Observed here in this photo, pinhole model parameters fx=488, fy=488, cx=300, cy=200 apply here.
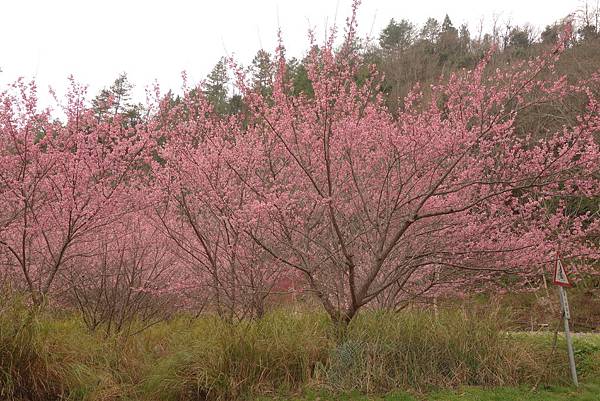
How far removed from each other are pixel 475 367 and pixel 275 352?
2624mm

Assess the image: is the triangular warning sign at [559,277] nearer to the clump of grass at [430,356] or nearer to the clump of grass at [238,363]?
the clump of grass at [430,356]

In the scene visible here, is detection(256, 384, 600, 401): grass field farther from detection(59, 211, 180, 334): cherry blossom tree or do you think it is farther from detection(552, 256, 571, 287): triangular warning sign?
detection(59, 211, 180, 334): cherry blossom tree

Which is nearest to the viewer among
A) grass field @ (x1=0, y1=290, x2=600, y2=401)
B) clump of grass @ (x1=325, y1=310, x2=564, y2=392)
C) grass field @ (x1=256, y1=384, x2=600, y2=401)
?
grass field @ (x1=0, y1=290, x2=600, y2=401)

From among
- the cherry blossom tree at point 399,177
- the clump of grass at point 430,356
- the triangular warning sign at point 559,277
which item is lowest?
the clump of grass at point 430,356

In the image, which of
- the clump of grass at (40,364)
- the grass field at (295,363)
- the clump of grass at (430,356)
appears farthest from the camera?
the clump of grass at (430,356)

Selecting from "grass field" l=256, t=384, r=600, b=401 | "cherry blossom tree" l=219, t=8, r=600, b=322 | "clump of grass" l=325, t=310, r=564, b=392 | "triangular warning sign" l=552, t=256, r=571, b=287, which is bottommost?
"grass field" l=256, t=384, r=600, b=401

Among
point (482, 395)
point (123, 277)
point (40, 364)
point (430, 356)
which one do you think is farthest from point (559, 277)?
point (123, 277)

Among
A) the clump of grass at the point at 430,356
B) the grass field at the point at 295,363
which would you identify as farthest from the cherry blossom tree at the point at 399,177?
the grass field at the point at 295,363

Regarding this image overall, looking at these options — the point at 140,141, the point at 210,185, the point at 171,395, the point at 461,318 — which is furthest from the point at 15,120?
the point at 461,318

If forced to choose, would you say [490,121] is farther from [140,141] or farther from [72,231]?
[72,231]

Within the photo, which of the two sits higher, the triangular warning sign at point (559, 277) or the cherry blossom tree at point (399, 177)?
the cherry blossom tree at point (399, 177)

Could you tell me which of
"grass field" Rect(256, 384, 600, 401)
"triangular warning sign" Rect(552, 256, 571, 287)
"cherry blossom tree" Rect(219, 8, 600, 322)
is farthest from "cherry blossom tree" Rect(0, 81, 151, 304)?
"triangular warning sign" Rect(552, 256, 571, 287)

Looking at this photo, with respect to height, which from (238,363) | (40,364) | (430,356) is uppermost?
(40,364)

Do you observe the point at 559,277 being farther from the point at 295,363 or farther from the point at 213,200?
the point at 213,200
